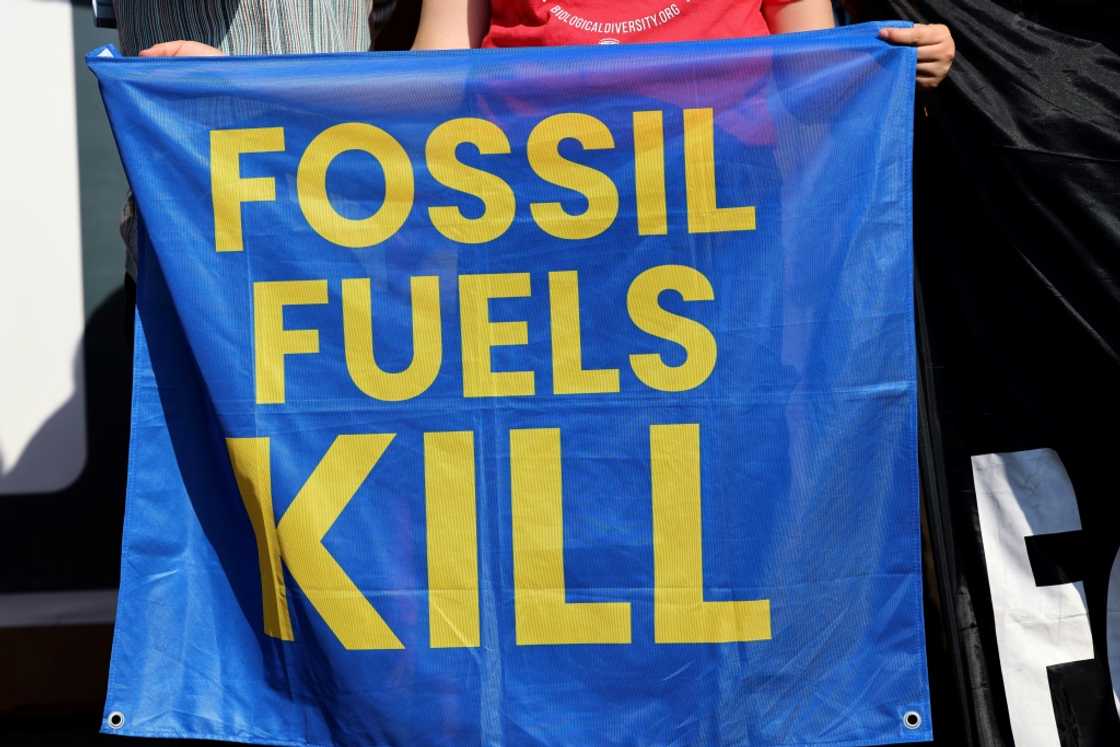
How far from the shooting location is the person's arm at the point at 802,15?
2514 millimetres

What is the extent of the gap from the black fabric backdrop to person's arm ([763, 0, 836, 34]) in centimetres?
16

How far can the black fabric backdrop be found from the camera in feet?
7.91

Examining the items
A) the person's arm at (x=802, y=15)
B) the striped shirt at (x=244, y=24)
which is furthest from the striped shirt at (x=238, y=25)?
the person's arm at (x=802, y=15)

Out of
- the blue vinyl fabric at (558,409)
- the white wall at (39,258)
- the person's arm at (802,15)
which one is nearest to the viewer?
the blue vinyl fabric at (558,409)

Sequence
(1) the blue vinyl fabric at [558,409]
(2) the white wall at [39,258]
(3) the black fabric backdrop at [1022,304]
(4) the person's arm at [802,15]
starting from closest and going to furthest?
(1) the blue vinyl fabric at [558,409]
(3) the black fabric backdrop at [1022,304]
(4) the person's arm at [802,15]
(2) the white wall at [39,258]

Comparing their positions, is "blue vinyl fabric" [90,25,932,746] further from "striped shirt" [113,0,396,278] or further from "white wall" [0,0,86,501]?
"white wall" [0,0,86,501]

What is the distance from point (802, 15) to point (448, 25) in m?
0.72

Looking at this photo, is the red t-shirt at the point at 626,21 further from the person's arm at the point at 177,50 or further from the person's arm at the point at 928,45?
the person's arm at the point at 177,50

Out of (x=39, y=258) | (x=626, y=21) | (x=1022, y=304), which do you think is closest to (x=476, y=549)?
(x=626, y=21)

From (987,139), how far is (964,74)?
0.14 meters

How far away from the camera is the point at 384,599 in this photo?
2266 millimetres

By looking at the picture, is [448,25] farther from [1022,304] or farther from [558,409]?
[1022,304]

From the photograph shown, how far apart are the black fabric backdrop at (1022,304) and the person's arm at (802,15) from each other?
0.16 m

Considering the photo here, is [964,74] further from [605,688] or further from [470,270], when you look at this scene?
[605,688]
